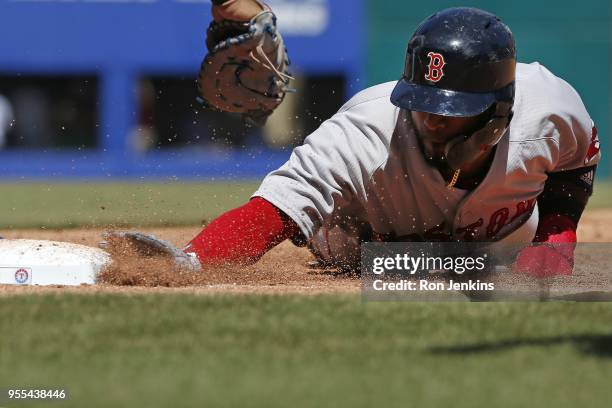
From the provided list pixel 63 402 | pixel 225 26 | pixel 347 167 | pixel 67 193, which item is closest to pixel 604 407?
pixel 63 402

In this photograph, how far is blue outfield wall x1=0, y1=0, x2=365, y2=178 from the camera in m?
17.4

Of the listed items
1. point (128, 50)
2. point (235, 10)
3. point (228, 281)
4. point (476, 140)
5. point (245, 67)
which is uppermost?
point (235, 10)

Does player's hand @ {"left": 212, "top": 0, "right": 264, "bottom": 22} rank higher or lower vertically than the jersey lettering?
higher

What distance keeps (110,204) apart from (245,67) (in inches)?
245

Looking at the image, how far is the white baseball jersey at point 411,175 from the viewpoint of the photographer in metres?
4.29

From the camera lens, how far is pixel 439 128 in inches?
164

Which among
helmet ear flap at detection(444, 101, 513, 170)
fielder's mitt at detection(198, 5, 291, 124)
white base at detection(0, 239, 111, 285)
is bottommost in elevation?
white base at detection(0, 239, 111, 285)

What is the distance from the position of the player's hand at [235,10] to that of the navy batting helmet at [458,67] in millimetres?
912

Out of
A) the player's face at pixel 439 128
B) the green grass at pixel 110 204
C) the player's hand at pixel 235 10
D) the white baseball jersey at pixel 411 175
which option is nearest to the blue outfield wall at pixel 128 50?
the green grass at pixel 110 204

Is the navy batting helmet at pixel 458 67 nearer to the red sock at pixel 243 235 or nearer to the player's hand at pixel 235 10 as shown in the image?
the red sock at pixel 243 235

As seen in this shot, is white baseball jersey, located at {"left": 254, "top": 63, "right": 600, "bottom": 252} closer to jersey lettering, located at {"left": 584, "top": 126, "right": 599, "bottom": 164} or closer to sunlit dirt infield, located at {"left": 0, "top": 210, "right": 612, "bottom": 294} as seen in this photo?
jersey lettering, located at {"left": 584, "top": 126, "right": 599, "bottom": 164}

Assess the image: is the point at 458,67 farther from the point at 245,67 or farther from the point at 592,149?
the point at 245,67

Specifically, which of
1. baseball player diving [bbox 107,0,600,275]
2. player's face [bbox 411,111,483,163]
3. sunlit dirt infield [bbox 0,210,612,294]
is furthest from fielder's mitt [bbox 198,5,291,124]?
player's face [bbox 411,111,483,163]

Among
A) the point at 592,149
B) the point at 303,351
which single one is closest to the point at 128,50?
the point at 592,149
